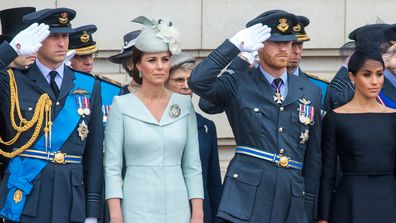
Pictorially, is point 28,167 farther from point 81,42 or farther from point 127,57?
point 81,42

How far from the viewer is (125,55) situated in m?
9.78

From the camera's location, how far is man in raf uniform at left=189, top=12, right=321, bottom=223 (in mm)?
8484

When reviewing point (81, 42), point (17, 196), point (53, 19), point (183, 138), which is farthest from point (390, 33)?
point (17, 196)

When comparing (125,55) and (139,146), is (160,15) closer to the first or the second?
(125,55)

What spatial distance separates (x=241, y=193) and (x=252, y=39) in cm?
90

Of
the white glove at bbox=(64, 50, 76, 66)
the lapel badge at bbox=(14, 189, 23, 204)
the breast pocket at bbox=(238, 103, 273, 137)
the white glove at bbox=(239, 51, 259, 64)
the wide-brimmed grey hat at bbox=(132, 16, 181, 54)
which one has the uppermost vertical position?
the wide-brimmed grey hat at bbox=(132, 16, 181, 54)

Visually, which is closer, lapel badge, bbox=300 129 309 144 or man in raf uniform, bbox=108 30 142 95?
lapel badge, bbox=300 129 309 144

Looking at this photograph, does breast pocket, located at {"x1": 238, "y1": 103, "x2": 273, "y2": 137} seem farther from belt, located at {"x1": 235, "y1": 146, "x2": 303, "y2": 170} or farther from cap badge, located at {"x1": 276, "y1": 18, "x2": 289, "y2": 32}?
cap badge, located at {"x1": 276, "y1": 18, "x2": 289, "y2": 32}

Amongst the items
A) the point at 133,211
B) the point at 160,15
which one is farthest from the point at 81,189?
the point at 160,15

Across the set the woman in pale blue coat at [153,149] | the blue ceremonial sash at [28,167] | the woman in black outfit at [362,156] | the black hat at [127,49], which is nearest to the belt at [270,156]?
the woman in pale blue coat at [153,149]

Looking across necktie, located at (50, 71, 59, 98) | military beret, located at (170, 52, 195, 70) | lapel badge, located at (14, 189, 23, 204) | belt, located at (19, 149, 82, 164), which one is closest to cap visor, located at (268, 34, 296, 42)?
military beret, located at (170, 52, 195, 70)

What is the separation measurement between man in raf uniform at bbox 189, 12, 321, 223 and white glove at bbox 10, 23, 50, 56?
2.96 feet

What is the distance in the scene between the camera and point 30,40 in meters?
8.43

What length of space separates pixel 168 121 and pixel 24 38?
96 centimetres
